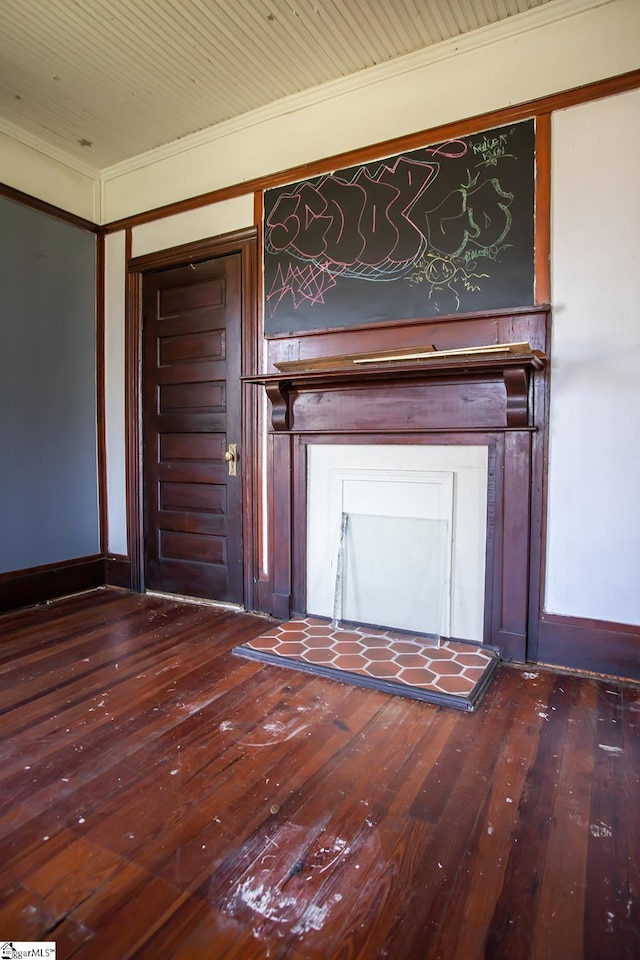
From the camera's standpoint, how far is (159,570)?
12.3 feet

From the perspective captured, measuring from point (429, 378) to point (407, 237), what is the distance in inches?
29.8

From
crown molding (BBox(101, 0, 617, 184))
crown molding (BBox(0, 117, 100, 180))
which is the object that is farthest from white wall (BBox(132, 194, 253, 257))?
crown molding (BBox(0, 117, 100, 180))

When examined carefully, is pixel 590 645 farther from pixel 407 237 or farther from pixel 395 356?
pixel 407 237

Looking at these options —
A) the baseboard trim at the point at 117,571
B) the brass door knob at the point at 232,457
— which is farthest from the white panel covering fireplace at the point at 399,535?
the baseboard trim at the point at 117,571

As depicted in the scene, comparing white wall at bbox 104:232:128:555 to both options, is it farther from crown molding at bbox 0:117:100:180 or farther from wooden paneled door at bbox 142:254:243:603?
crown molding at bbox 0:117:100:180

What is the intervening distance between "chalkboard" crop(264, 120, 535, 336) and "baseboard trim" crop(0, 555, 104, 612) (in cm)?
223

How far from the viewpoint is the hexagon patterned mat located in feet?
7.29

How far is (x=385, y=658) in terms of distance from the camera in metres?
2.52

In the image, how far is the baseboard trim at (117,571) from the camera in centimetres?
390

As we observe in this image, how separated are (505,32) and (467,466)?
207 centimetres

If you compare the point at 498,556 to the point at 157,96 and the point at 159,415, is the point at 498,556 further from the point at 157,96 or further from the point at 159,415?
the point at 157,96

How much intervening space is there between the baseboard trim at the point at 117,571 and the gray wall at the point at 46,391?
0.15 metres

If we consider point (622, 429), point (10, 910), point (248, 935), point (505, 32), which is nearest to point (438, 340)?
point (622, 429)

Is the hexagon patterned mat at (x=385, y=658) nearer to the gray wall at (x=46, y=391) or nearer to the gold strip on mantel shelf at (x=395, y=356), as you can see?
the gold strip on mantel shelf at (x=395, y=356)
